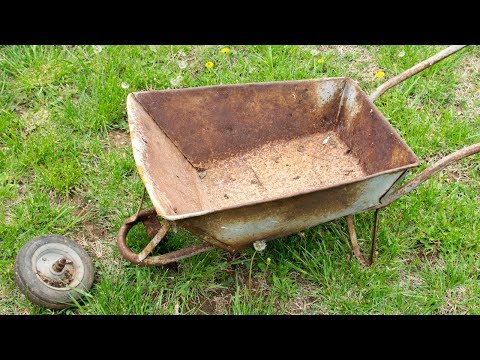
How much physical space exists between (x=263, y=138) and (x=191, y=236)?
71cm

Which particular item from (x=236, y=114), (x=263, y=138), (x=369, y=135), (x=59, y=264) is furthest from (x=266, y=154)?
(x=59, y=264)

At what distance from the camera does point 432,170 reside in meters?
3.00

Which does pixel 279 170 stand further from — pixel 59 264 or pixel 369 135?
pixel 59 264

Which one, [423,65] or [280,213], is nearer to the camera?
[280,213]

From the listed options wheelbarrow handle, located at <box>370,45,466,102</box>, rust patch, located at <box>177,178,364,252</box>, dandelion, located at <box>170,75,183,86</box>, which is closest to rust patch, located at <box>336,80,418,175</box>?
wheelbarrow handle, located at <box>370,45,466,102</box>

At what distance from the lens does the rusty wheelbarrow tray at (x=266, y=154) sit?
9.35ft

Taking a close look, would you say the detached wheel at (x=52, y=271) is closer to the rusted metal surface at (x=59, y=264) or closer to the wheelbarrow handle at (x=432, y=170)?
the rusted metal surface at (x=59, y=264)

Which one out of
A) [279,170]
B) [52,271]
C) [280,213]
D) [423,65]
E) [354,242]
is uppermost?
[423,65]

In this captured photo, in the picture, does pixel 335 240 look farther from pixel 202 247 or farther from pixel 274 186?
pixel 202 247

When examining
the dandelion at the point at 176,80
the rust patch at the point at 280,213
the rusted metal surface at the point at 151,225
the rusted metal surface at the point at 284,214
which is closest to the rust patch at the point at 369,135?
the rusted metal surface at the point at 284,214

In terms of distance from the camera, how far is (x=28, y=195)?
11.9ft

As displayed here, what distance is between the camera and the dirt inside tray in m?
3.36

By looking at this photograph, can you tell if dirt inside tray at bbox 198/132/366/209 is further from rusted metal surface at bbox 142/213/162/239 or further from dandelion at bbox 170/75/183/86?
dandelion at bbox 170/75/183/86

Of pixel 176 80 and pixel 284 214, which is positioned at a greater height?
pixel 176 80
